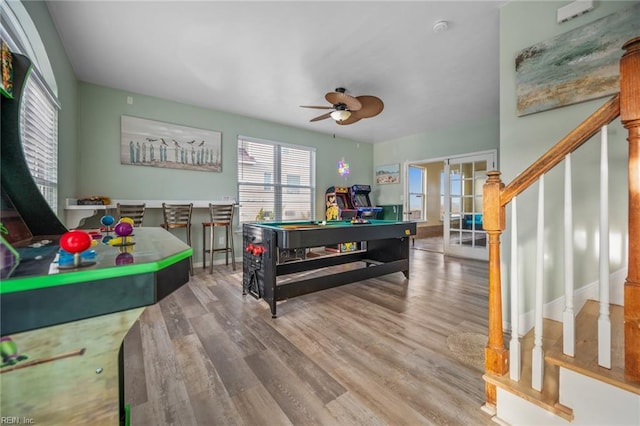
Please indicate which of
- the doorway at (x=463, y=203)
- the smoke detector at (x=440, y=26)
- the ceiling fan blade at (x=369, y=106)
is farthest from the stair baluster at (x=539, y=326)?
the doorway at (x=463, y=203)

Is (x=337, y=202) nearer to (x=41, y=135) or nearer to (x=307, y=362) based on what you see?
(x=307, y=362)

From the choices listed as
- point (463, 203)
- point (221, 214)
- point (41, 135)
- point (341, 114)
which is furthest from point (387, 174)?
point (41, 135)

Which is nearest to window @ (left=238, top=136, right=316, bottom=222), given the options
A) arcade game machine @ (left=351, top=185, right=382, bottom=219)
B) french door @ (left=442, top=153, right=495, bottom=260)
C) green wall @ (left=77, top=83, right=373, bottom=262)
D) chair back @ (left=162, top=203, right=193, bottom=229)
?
green wall @ (left=77, top=83, right=373, bottom=262)

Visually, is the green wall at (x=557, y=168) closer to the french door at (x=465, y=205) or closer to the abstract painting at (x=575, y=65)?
the abstract painting at (x=575, y=65)

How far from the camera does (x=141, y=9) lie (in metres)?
2.29

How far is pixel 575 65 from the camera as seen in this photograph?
183cm

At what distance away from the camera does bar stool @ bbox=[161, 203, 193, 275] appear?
3.83 metres

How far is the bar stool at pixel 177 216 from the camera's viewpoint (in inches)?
151

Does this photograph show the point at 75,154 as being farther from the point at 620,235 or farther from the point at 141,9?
the point at 620,235

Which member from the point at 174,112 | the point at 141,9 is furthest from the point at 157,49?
the point at 174,112

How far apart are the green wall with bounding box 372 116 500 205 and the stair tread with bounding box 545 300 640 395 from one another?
4.33m

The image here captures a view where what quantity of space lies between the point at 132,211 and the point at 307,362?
10.7ft

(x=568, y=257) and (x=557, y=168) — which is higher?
(x=557, y=168)

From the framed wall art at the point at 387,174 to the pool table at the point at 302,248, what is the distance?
3.50m
